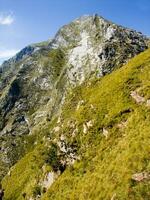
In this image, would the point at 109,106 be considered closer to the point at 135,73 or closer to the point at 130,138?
the point at 135,73

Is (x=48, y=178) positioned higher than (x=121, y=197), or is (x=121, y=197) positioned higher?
(x=48, y=178)

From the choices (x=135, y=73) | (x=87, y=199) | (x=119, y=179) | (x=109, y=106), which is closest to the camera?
(x=119, y=179)

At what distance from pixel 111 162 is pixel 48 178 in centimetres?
5423

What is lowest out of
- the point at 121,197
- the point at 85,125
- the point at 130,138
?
the point at 121,197

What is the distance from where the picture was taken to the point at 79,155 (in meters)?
174

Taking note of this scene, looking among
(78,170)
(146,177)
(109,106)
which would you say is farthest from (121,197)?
(109,106)

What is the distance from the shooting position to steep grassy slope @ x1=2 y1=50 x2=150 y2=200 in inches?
5027

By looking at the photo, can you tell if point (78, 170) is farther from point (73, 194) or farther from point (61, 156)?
point (61, 156)

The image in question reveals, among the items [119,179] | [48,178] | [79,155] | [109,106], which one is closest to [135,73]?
[109,106]

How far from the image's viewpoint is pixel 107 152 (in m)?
156

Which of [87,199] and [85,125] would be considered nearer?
[87,199]

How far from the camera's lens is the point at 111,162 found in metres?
144

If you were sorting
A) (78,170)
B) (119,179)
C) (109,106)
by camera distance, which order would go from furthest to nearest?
(109,106)
(78,170)
(119,179)

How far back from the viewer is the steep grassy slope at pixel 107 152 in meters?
128
